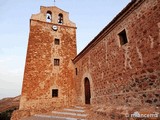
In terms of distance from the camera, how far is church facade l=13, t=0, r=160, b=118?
14.0 ft

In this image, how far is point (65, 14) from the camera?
13.3 meters

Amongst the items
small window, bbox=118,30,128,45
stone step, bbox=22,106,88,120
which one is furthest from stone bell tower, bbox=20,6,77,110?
small window, bbox=118,30,128,45

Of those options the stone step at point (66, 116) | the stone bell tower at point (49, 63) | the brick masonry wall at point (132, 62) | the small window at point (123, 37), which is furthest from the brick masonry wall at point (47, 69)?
the small window at point (123, 37)

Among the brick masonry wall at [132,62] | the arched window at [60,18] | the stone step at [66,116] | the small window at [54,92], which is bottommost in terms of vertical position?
the stone step at [66,116]

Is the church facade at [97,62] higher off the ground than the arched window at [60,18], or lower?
lower

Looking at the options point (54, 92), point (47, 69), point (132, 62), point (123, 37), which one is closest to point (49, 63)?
point (47, 69)

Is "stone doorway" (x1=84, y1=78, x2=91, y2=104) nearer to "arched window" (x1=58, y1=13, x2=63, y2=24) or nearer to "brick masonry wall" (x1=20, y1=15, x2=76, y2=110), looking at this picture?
"brick masonry wall" (x1=20, y1=15, x2=76, y2=110)

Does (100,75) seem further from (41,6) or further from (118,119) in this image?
(41,6)

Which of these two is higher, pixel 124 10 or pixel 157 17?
pixel 124 10

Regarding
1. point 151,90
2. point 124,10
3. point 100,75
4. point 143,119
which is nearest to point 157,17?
point 124,10

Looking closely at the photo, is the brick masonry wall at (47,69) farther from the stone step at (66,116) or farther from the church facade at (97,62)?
the stone step at (66,116)

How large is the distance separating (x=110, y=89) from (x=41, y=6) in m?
10.3

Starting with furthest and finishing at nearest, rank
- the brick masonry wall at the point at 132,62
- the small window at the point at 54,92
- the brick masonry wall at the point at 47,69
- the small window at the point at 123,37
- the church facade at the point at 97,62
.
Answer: the small window at the point at 54,92 < the brick masonry wall at the point at 47,69 < the small window at the point at 123,37 < the church facade at the point at 97,62 < the brick masonry wall at the point at 132,62

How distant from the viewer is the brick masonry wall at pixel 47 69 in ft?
32.3
